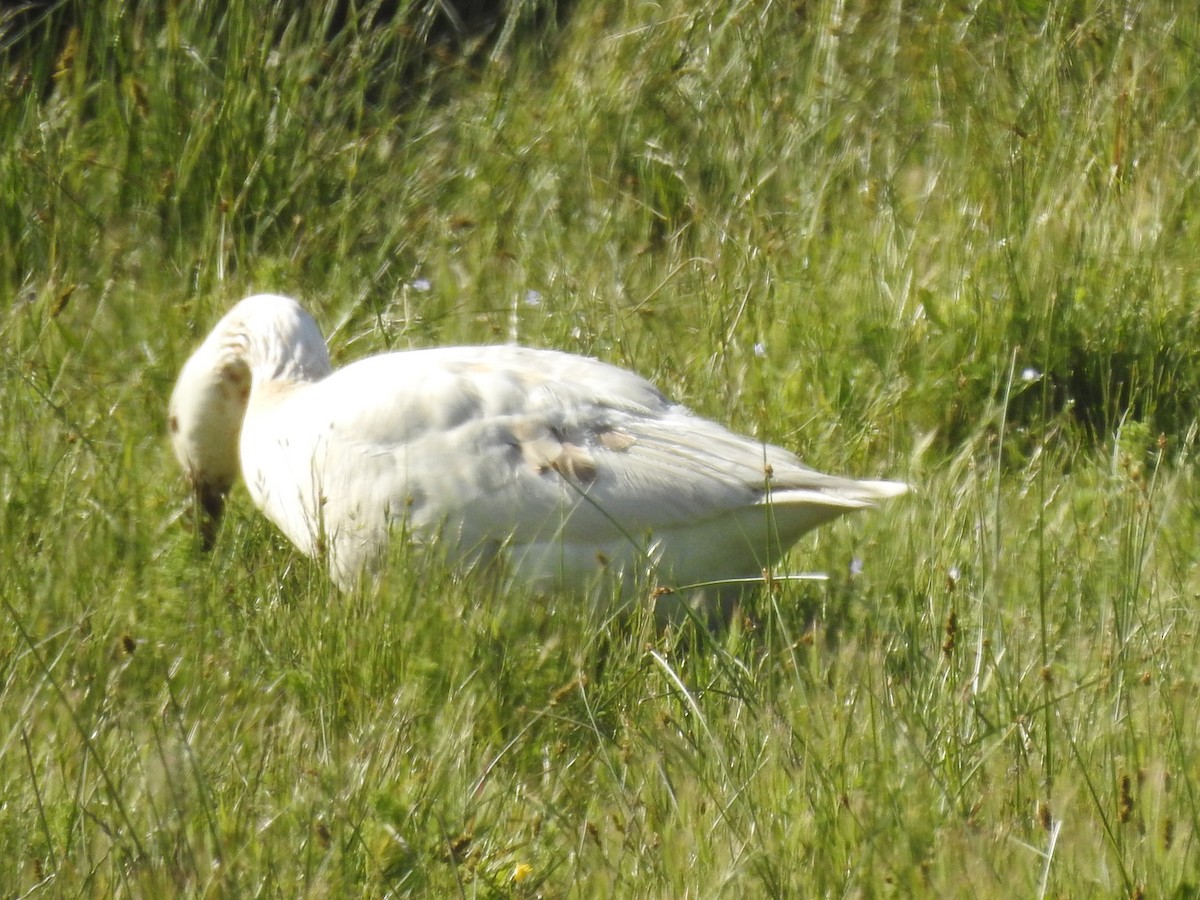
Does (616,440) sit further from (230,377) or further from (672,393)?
(230,377)

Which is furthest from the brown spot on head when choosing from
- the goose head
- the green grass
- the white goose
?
the goose head

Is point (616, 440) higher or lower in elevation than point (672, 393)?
higher

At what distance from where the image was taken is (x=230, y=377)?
459cm

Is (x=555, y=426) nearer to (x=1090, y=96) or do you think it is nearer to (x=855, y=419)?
(x=855, y=419)

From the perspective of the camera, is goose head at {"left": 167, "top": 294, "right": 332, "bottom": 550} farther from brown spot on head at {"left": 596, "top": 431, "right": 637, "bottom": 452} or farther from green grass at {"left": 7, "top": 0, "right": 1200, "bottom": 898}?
brown spot on head at {"left": 596, "top": 431, "right": 637, "bottom": 452}

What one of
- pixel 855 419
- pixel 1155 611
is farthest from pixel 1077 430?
pixel 1155 611

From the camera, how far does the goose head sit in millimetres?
4461

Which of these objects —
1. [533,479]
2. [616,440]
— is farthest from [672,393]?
[533,479]

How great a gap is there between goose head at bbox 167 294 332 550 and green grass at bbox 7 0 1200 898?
0.10 meters

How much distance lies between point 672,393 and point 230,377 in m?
1.17

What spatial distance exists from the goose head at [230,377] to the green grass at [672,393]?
100 mm

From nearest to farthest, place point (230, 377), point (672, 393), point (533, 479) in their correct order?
point (533, 479)
point (230, 377)
point (672, 393)

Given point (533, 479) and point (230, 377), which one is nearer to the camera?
point (533, 479)

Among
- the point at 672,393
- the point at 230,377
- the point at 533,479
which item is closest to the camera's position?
the point at 533,479
